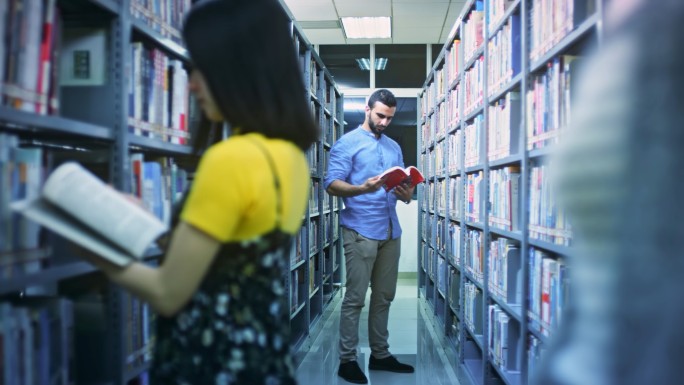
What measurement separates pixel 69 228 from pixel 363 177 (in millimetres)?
2617

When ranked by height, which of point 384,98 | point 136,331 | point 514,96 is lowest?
point 136,331

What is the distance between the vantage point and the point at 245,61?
922mm

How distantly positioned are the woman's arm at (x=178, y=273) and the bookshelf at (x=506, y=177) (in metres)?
1.21

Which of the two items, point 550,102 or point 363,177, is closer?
point 550,102

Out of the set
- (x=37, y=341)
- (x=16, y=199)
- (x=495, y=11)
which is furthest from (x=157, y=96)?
(x=495, y=11)

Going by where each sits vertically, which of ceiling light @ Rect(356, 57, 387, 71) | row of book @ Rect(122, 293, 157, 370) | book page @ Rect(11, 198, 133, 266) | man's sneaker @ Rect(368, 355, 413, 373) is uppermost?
ceiling light @ Rect(356, 57, 387, 71)

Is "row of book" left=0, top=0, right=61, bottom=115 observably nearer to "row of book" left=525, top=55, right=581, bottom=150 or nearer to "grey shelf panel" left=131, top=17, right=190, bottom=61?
"grey shelf panel" left=131, top=17, right=190, bottom=61

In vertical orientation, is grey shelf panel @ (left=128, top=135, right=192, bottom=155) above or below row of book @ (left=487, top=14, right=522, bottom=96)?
below

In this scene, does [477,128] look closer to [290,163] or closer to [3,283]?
[290,163]

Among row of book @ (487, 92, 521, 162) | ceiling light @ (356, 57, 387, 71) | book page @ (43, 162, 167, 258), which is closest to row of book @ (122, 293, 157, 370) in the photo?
book page @ (43, 162, 167, 258)

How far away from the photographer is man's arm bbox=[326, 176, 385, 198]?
3.16m

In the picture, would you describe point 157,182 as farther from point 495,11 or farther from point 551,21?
point 495,11

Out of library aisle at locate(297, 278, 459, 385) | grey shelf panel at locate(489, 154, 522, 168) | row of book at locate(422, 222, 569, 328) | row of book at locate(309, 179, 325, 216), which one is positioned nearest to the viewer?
row of book at locate(422, 222, 569, 328)

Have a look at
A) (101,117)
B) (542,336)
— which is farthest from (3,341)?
(542,336)
